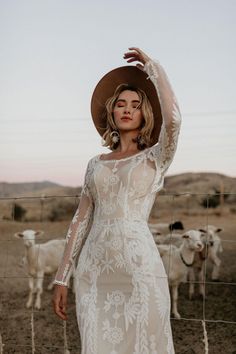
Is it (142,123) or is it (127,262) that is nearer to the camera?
(127,262)

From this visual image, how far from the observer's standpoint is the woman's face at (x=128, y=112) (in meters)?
2.40

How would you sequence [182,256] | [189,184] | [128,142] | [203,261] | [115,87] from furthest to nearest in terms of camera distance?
1. [189,184]
2. [203,261]
3. [182,256]
4. [115,87]
5. [128,142]

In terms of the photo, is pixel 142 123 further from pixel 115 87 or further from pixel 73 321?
pixel 73 321

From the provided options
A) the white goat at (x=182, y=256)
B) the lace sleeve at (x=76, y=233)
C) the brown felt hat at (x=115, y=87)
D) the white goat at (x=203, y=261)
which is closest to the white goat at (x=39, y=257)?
the white goat at (x=182, y=256)

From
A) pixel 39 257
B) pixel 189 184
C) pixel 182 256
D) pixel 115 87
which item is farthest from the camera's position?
pixel 189 184

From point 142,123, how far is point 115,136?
0.13 metres

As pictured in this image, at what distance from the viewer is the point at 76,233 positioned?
241 centimetres

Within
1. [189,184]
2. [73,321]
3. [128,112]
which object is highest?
[189,184]

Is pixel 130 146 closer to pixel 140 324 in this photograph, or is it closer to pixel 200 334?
pixel 140 324

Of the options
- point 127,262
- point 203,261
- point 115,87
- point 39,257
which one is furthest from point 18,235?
point 127,262

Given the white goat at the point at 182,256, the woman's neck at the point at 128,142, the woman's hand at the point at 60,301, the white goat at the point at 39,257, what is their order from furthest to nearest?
the white goat at the point at 39,257 < the white goat at the point at 182,256 < the woman's neck at the point at 128,142 < the woman's hand at the point at 60,301

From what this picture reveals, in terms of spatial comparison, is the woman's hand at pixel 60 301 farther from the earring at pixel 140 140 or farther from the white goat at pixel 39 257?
the white goat at pixel 39 257

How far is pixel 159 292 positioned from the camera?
2.17 m

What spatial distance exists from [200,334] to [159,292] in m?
4.69
